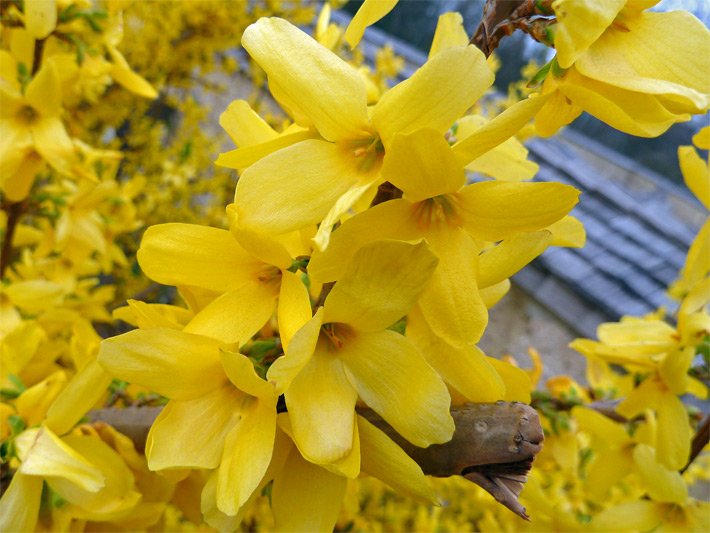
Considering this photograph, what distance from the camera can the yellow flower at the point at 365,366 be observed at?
1.37ft

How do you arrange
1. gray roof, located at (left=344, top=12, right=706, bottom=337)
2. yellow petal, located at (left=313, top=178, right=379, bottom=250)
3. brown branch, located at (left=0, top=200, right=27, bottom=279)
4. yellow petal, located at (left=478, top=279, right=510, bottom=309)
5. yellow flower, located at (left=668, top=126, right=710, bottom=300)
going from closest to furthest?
1. yellow petal, located at (left=313, top=178, right=379, bottom=250)
2. yellow petal, located at (left=478, top=279, right=510, bottom=309)
3. yellow flower, located at (left=668, top=126, right=710, bottom=300)
4. brown branch, located at (left=0, top=200, right=27, bottom=279)
5. gray roof, located at (left=344, top=12, right=706, bottom=337)

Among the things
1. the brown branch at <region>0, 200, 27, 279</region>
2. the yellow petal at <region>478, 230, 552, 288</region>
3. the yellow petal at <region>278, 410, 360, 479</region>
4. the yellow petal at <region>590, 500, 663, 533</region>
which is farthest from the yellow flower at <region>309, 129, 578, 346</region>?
the brown branch at <region>0, 200, 27, 279</region>

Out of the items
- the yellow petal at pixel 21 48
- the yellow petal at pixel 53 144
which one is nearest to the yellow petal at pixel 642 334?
the yellow petal at pixel 53 144

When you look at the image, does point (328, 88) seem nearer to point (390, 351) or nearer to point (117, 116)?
point (390, 351)

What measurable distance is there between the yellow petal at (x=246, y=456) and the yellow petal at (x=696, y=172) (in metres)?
0.57

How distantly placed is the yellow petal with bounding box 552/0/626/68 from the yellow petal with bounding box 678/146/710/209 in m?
0.38

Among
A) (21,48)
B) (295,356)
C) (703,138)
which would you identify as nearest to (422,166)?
(295,356)

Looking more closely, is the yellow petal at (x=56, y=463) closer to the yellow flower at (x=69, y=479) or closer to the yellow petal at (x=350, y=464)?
the yellow flower at (x=69, y=479)

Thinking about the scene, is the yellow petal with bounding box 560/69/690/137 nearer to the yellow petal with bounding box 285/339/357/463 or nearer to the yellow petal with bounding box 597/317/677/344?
the yellow petal with bounding box 285/339/357/463

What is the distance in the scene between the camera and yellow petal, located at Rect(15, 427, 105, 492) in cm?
55

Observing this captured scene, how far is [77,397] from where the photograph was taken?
1.97 ft

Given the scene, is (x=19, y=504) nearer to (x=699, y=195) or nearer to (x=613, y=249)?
(x=699, y=195)

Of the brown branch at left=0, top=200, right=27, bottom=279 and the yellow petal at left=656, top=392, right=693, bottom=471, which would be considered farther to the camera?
the brown branch at left=0, top=200, right=27, bottom=279

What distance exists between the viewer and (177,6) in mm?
2373
